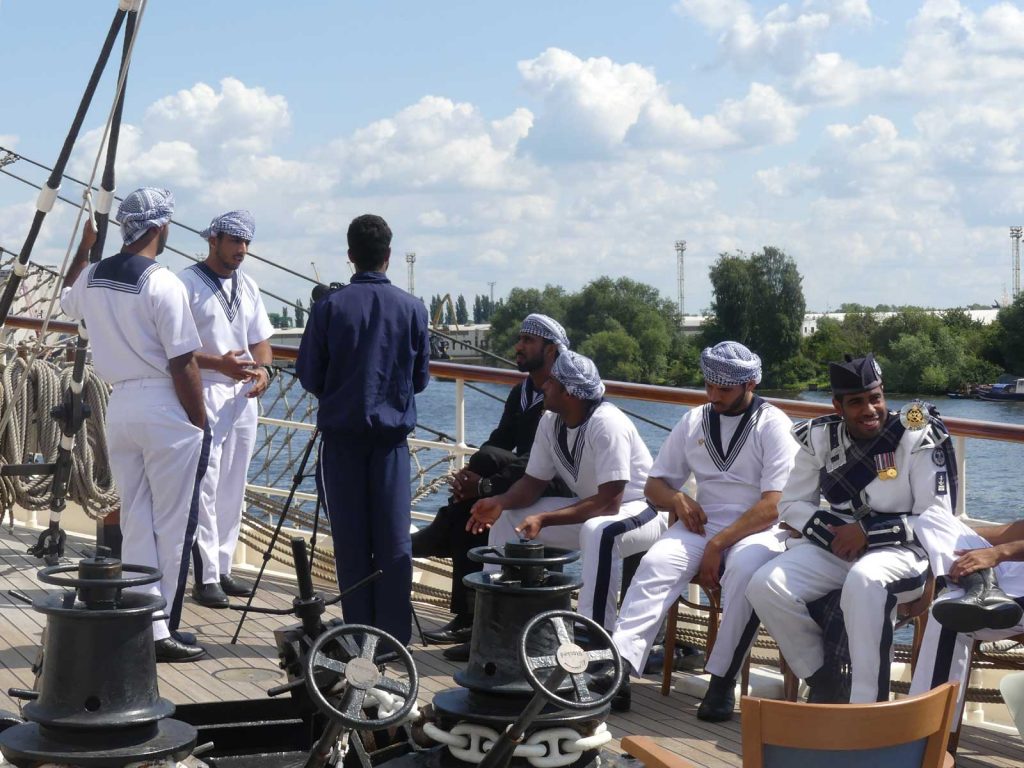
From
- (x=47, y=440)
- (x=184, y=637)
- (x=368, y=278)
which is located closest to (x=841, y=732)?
(x=368, y=278)

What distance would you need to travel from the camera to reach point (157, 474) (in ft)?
13.8

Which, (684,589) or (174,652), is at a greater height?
(684,589)

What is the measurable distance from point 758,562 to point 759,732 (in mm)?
2017

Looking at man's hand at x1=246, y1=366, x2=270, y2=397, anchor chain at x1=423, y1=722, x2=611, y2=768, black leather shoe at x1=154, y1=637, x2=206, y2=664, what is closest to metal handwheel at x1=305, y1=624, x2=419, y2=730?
anchor chain at x1=423, y1=722, x2=611, y2=768

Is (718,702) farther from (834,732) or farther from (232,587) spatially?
(232,587)

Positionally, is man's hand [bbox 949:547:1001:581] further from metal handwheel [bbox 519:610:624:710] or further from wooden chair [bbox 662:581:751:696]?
metal handwheel [bbox 519:610:624:710]

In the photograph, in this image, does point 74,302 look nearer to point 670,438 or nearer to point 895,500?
point 670,438

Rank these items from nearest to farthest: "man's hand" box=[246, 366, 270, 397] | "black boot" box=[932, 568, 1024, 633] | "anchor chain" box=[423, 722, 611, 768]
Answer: "anchor chain" box=[423, 722, 611, 768] → "black boot" box=[932, 568, 1024, 633] → "man's hand" box=[246, 366, 270, 397]

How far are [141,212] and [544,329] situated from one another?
146cm

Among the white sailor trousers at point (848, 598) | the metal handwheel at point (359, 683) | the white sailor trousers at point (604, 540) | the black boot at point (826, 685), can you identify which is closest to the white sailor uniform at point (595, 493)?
the white sailor trousers at point (604, 540)

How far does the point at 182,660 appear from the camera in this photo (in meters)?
4.25

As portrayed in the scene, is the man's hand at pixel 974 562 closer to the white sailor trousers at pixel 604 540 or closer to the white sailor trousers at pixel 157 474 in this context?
the white sailor trousers at pixel 604 540

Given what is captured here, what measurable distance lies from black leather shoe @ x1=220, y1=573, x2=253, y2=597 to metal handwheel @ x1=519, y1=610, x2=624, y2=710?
9.99ft

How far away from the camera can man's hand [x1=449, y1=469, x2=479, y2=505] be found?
474cm
